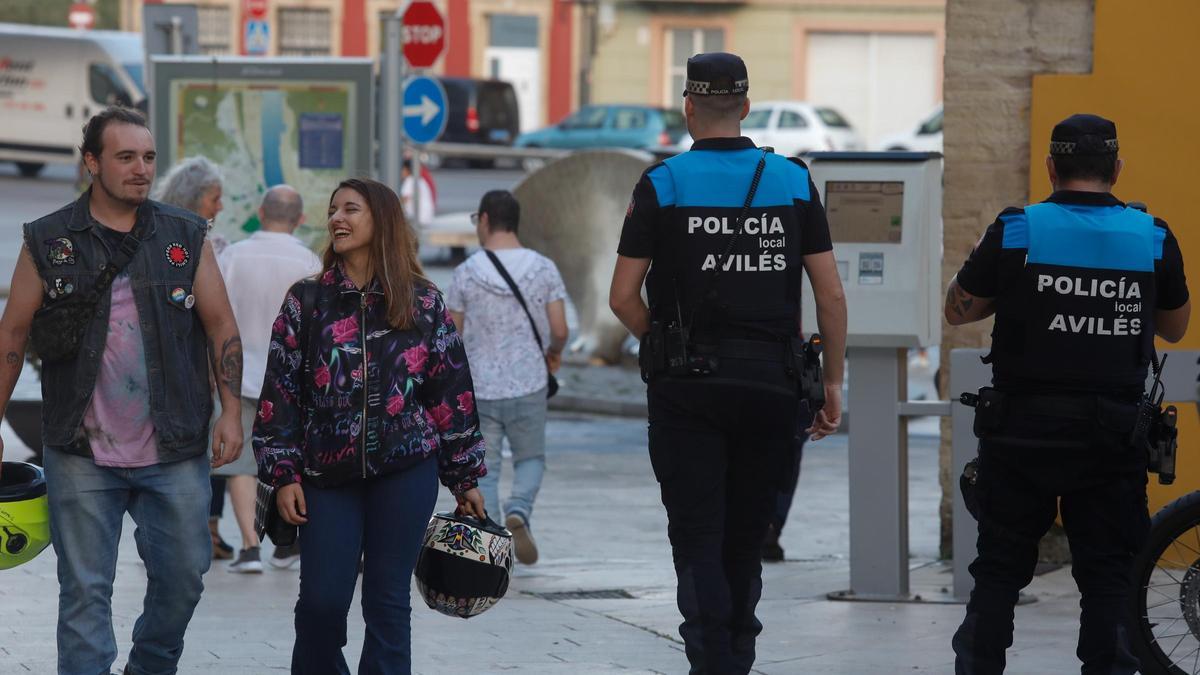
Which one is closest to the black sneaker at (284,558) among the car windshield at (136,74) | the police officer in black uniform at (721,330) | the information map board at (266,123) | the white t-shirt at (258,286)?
the white t-shirt at (258,286)

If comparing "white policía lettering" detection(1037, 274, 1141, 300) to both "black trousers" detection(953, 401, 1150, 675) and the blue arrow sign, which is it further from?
the blue arrow sign

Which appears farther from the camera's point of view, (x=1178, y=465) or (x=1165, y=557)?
(x=1178, y=465)

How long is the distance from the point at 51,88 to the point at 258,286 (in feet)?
89.9

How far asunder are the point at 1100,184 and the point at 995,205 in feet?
9.37

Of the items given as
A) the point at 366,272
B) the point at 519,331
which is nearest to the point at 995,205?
the point at 519,331

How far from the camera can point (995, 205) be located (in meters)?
7.98

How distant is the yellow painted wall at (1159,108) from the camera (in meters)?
7.52

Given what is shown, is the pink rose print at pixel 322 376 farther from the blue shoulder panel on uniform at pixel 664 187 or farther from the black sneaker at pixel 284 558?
the black sneaker at pixel 284 558

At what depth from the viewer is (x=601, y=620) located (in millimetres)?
7207

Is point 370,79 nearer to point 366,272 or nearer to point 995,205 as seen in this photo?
point 995,205

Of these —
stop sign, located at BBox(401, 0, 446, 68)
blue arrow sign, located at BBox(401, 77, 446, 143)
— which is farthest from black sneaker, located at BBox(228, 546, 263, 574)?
stop sign, located at BBox(401, 0, 446, 68)

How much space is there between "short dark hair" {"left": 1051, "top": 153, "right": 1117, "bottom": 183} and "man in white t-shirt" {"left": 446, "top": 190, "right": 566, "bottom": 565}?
3.37 meters

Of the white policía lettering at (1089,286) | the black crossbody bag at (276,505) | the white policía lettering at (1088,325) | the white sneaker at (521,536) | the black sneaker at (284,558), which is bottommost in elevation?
the black sneaker at (284,558)

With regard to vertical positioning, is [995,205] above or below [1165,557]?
above
